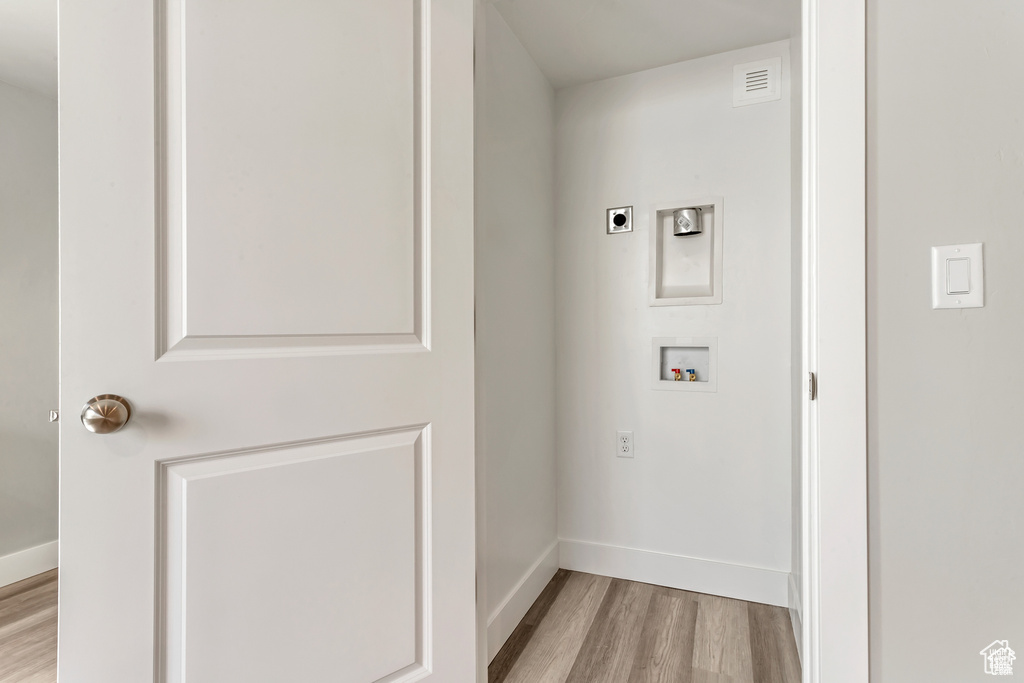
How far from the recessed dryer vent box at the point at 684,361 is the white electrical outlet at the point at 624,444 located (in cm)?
26

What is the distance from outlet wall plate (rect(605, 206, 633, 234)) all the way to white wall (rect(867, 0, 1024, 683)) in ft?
4.27

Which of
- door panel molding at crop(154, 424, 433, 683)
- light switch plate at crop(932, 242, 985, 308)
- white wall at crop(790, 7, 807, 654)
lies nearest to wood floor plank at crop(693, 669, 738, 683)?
white wall at crop(790, 7, 807, 654)

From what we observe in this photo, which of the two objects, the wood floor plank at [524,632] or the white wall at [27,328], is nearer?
the wood floor plank at [524,632]

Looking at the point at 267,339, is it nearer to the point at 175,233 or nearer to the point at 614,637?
the point at 175,233

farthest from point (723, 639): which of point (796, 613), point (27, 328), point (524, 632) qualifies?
point (27, 328)

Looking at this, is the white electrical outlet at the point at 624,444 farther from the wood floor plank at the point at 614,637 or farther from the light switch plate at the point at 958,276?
the light switch plate at the point at 958,276

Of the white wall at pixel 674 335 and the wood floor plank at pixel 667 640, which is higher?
the white wall at pixel 674 335

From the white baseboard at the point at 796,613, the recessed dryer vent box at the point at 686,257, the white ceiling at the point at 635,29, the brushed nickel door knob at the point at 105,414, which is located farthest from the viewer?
the recessed dryer vent box at the point at 686,257

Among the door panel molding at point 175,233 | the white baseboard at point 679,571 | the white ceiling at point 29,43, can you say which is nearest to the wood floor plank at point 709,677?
the white baseboard at point 679,571

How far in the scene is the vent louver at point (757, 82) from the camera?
1956mm

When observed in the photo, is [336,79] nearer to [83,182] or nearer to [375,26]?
[375,26]

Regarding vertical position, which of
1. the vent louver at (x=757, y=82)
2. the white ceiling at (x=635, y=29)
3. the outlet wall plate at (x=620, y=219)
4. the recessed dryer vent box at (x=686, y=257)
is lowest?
the recessed dryer vent box at (x=686, y=257)

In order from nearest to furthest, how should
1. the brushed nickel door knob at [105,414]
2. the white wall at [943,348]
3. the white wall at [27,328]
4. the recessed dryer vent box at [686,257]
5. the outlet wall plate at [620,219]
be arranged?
1. the brushed nickel door knob at [105,414]
2. the white wall at [943,348]
3. the recessed dryer vent box at [686,257]
4. the outlet wall plate at [620,219]
5. the white wall at [27,328]

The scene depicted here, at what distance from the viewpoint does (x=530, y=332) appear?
204 centimetres
